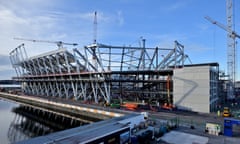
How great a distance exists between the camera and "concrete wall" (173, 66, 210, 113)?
37.1 meters

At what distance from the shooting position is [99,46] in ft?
171

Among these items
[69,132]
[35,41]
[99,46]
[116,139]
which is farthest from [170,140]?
[35,41]

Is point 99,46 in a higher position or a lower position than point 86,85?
higher

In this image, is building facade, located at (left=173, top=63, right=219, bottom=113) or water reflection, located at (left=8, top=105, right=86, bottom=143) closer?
water reflection, located at (left=8, top=105, right=86, bottom=143)

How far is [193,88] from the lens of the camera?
38562 mm

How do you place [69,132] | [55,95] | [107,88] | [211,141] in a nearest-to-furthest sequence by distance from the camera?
[69,132] → [211,141] → [107,88] → [55,95]

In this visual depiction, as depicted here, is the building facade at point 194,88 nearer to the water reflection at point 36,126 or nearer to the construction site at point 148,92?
the construction site at point 148,92

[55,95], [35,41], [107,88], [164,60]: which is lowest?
[55,95]

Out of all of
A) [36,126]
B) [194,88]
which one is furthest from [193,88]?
[36,126]

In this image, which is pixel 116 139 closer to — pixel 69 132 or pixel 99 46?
pixel 69 132

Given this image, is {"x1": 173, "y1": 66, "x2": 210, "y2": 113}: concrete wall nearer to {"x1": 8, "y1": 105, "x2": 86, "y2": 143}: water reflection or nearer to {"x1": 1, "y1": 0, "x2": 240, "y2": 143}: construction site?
{"x1": 1, "y1": 0, "x2": 240, "y2": 143}: construction site

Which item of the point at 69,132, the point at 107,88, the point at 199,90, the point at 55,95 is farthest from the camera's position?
the point at 55,95

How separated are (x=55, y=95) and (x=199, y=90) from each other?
63.9m

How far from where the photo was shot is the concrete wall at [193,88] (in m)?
37.1
